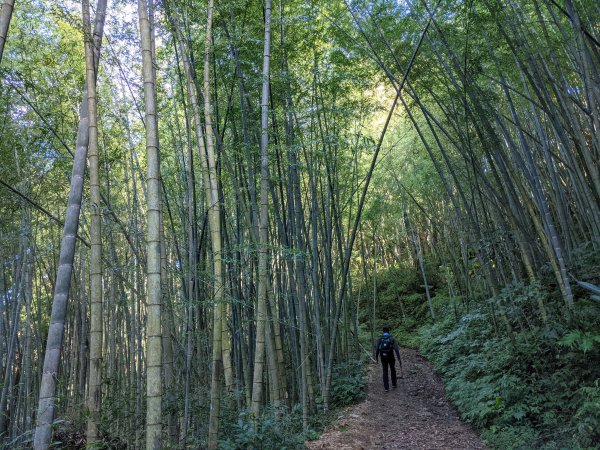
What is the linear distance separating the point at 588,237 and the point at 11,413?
30.3 ft

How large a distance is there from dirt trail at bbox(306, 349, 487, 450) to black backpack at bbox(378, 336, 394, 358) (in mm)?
612

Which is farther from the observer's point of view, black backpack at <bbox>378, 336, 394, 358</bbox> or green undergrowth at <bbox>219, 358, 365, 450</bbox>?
black backpack at <bbox>378, 336, 394, 358</bbox>

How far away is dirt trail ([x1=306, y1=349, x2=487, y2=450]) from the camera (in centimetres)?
442

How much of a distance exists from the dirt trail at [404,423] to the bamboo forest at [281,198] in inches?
1.8

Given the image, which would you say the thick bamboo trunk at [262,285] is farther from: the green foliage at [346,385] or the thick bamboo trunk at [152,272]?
the green foliage at [346,385]

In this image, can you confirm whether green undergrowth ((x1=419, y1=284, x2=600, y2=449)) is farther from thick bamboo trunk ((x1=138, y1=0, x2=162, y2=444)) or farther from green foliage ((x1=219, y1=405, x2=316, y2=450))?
thick bamboo trunk ((x1=138, y1=0, x2=162, y2=444))

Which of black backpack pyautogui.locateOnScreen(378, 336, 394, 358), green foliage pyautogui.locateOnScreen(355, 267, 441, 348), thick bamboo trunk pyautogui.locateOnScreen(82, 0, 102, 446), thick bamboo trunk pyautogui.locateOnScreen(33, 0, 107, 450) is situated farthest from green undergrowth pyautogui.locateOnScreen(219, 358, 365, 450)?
green foliage pyautogui.locateOnScreen(355, 267, 441, 348)

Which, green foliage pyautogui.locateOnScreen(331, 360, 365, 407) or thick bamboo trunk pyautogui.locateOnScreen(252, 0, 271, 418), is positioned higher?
thick bamboo trunk pyautogui.locateOnScreen(252, 0, 271, 418)

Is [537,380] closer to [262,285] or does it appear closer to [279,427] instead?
[279,427]

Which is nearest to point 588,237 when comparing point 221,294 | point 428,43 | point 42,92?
point 428,43

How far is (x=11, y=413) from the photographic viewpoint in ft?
25.1

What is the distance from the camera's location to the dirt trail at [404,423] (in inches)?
174

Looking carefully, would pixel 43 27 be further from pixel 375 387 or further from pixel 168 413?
pixel 375 387

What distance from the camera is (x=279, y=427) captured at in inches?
147
